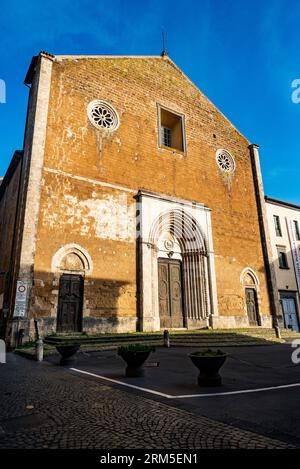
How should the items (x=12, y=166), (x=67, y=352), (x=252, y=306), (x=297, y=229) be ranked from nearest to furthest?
(x=67, y=352)
(x=252, y=306)
(x=12, y=166)
(x=297, y=229)

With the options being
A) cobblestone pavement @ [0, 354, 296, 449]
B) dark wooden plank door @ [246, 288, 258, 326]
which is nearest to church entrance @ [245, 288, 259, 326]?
dark wooden plank door @ [246, 288, 258, 326]

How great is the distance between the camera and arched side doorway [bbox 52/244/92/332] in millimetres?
12086

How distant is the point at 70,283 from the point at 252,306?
1099 centimetres

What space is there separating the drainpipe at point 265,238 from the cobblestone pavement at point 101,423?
613 inches

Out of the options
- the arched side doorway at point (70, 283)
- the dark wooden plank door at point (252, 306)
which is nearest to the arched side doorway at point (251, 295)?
the dark wooden plank door at point (252, 306)

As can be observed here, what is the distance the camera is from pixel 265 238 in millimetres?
19672

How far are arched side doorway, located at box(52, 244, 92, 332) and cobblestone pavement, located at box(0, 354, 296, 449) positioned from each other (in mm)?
6891

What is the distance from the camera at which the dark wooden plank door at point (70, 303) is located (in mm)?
12000

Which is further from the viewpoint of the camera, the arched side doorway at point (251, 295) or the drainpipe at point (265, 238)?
the drainpipe at point (265, 238)

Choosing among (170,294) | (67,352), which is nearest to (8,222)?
(170,294)

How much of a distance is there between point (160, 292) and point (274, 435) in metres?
12.6

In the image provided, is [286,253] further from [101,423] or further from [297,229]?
[101,423]

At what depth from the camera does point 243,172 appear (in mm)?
20891

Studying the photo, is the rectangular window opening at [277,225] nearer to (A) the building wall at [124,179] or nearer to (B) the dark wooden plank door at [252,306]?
(A) the building wall at [124,179]
